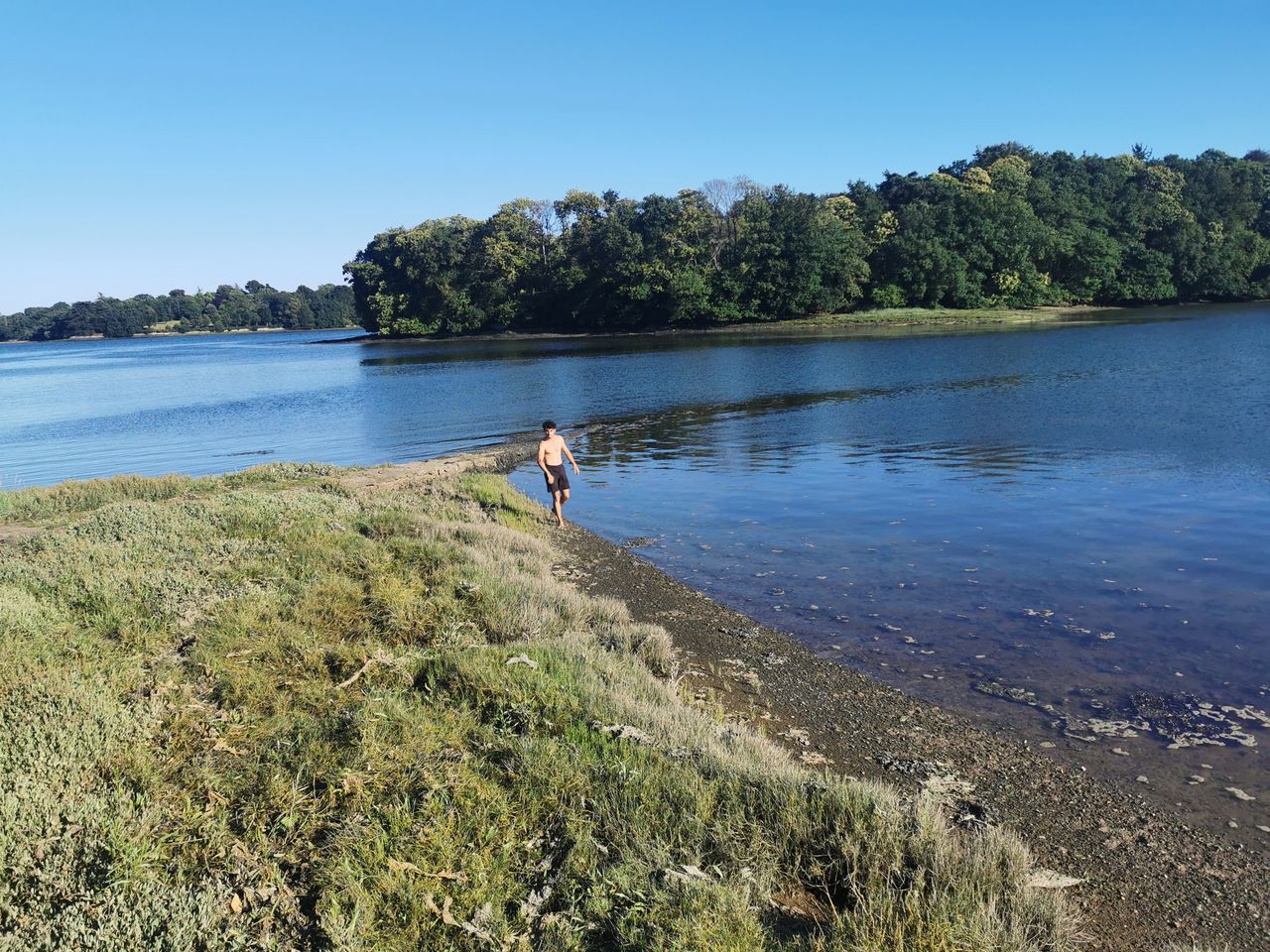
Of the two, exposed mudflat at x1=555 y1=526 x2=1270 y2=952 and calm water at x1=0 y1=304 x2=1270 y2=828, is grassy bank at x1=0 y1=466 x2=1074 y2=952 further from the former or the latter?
calm water at x1=0 y1=304 x2=1270 y2=828

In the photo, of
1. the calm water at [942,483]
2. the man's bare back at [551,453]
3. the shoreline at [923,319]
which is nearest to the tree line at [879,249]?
the shoreline at [923,319]

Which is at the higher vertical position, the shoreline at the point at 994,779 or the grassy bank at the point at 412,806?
the grassy bank at the point at 412,806

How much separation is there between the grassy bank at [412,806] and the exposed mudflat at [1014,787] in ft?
2.70

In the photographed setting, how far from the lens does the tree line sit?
88.2 metres

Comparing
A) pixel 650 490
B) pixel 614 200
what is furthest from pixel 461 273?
pixel 650 490

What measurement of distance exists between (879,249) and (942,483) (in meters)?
79.5

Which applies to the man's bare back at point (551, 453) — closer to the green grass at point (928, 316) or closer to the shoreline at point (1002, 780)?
the shoreline at point (1002, 780)

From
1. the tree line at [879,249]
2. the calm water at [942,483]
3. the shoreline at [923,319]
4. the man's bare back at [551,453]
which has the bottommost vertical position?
the calm water at [942,483]

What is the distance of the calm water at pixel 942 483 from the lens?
898 centimetres

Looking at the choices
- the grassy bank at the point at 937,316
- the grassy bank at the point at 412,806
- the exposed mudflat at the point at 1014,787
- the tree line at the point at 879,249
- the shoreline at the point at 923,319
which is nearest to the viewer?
the grassy bank at the point at 412,806

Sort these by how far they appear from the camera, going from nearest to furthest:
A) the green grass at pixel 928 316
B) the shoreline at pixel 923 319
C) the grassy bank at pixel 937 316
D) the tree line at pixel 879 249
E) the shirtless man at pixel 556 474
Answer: the shirtless man at pixel 556 474
the shoreline at pixel 923 319
the grassy bank at pixel 937 316
the green grass at pixel 928 316
the tree line at pixel 879 249

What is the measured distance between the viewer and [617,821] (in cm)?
514

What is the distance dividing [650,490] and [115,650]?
46.9 feet

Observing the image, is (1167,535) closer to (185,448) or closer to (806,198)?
(185,448)
